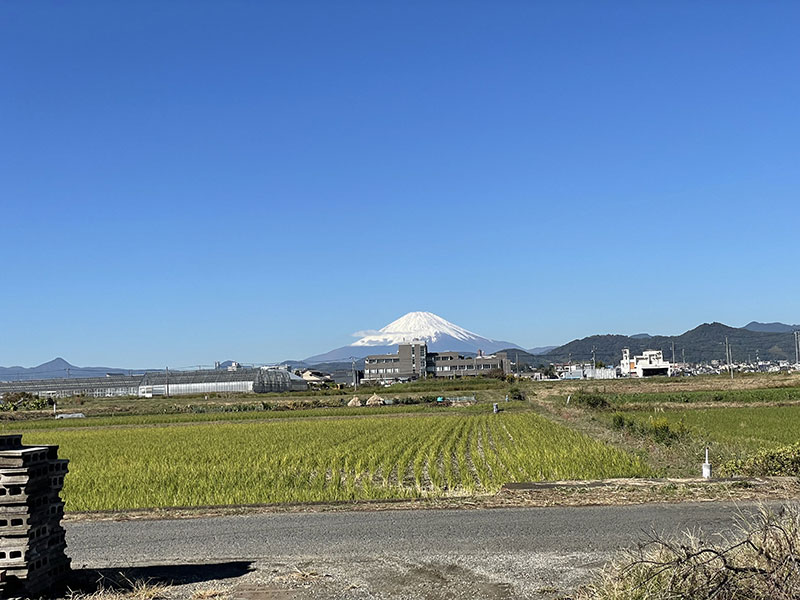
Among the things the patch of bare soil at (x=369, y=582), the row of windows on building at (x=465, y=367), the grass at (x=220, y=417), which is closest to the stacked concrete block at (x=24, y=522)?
the patch of bare soil at (x=369, y=582)

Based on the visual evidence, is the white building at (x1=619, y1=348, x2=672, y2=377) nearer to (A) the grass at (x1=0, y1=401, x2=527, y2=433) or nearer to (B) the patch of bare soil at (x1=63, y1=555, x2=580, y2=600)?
(A) the grass at (x1=0, y1=401, x2=527, y2=433)

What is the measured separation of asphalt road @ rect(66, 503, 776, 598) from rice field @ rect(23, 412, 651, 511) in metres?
2.48

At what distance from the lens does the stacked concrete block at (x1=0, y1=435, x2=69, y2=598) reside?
764 centimetres

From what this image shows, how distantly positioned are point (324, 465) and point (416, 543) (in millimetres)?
10531

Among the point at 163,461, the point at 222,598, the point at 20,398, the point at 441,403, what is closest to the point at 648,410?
the point at 441,403

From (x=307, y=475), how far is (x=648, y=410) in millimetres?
33068

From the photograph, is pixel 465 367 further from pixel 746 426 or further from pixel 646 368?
pixel 746 426

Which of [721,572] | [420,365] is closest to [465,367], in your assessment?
[420,365]

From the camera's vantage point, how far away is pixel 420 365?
14975 centimetres

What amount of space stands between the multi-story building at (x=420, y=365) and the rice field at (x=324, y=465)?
11427 centimetres

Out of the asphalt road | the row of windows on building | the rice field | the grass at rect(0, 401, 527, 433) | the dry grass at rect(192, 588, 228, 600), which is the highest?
the row of windows on building

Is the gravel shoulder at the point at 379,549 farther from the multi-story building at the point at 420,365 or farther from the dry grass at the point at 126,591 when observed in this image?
the multi-story building at the point at 420,365

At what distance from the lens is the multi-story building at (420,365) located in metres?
149

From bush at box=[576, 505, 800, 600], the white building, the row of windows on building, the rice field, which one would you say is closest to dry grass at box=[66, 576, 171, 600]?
bush at box=[576, 505, 800, 600]
